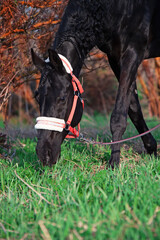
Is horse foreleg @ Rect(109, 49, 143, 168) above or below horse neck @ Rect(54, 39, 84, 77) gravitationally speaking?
below

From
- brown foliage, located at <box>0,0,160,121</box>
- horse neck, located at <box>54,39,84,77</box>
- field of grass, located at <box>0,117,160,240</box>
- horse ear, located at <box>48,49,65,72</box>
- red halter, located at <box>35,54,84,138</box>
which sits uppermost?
brown foliage, located at <box>0,0,160,121</box>

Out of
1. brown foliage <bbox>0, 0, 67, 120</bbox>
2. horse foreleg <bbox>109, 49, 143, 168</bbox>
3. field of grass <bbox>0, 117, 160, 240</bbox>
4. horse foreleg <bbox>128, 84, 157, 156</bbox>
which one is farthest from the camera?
brown foliage <bbox>0, 0, 67, 120</bbox>

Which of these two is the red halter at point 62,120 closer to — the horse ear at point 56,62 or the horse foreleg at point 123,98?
the horse ear at point 56,62

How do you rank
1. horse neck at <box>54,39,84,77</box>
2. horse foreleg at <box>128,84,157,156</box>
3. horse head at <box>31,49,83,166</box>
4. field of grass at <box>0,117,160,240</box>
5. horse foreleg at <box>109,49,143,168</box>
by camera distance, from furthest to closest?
horse foreleg at <box>128,84,157,156</box> < horse foreleg at <box>109,49,143,168</box> < horse neck at <box>54,39,84,77</box> < horse head at <box>31,49,83,166</box> < field of grass at <box>0,117,160,240</box>

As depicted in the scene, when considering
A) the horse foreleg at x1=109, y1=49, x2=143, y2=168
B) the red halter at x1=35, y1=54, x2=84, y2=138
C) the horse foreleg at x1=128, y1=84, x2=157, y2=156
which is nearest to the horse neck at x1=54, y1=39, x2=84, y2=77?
the red halter at x1=35, y1=54, x2=84, y2=138

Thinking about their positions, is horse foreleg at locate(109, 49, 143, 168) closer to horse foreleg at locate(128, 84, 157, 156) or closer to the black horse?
the black horse

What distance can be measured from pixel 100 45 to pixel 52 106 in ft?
3.89

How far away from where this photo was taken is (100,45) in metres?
3.44

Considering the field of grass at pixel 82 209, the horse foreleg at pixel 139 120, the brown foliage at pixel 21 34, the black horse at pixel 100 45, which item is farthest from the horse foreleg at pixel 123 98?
the brown foliage at pixel 21 34

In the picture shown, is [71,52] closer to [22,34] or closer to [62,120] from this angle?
[62,120]

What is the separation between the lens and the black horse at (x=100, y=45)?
277cm

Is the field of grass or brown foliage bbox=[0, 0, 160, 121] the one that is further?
brown foliage bbox=[0, 0, 160, 121]

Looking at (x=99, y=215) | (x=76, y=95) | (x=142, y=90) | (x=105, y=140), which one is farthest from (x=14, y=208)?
(x=142, y=90)

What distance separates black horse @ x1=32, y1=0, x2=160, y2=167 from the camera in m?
2.77
